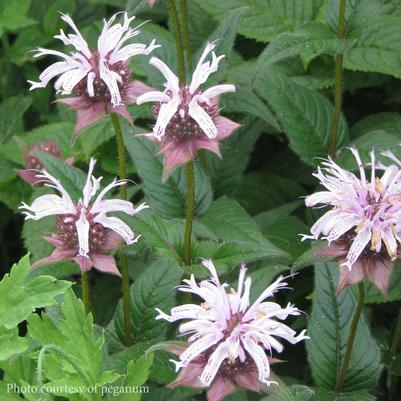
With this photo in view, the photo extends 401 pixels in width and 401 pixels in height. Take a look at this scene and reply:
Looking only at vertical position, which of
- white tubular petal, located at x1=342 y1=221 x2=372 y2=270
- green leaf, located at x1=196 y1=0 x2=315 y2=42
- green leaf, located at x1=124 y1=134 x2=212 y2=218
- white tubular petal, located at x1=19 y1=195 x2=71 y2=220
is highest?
green leaf, located at x1=196 y1=0 x2=315 y2=42

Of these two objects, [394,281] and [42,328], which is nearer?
[42,328]

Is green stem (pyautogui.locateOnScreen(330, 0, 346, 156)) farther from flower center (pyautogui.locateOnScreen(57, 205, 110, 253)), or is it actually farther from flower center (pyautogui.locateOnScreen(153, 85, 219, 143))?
flower center (pyautogui.locateOnScreen(57, 205, 110, 253))

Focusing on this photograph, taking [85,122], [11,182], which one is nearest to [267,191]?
[11,182]

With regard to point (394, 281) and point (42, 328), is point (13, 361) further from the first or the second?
point (394, 281)

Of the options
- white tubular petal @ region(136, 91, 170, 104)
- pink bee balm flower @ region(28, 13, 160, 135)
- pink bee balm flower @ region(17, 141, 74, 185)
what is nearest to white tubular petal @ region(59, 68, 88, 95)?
pink bee balm flower @ region(28, 13, 160, 135)

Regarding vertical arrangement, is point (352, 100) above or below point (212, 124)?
above

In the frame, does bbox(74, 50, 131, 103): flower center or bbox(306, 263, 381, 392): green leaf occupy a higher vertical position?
bbox(74, 50, 131, 103): flower center

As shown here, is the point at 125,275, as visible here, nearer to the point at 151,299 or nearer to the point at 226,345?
the point at 151,299

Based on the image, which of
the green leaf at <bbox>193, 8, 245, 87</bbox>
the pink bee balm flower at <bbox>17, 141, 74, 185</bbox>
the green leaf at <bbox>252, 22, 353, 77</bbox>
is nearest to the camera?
the green leaf at <bbox>252, 22, 353, 77</bbox>
